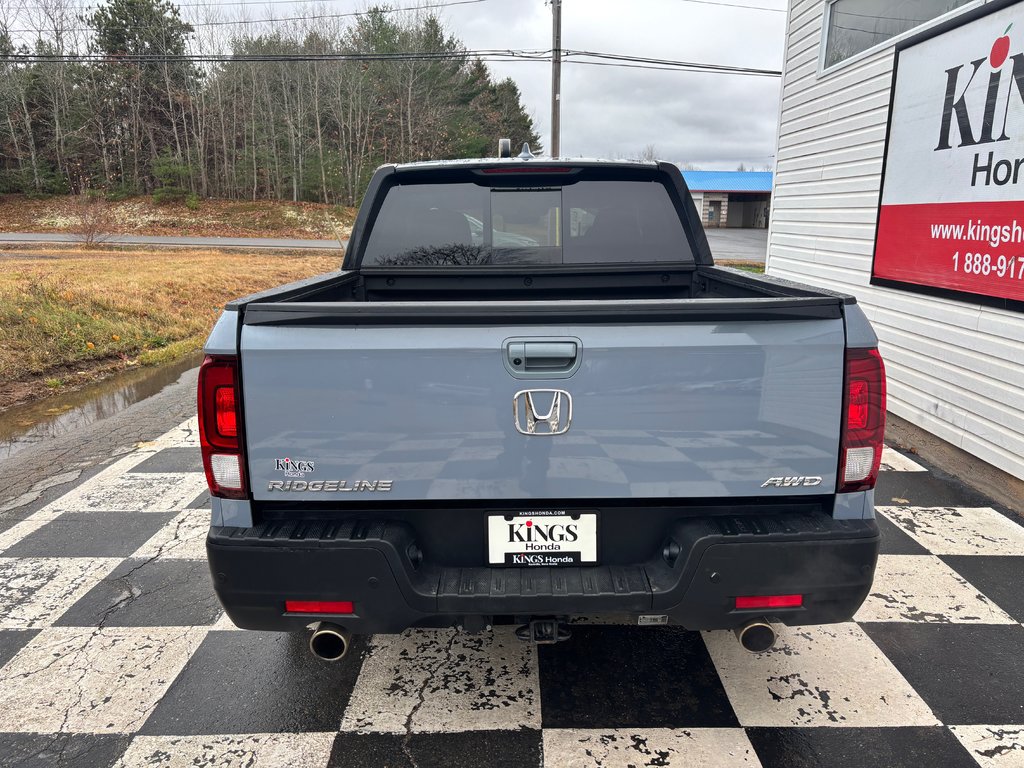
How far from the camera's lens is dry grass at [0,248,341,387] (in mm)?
8102

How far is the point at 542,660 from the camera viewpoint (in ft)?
9.12

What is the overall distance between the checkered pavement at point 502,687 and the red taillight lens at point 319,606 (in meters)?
0.58

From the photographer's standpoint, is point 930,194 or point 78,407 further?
point 78,407

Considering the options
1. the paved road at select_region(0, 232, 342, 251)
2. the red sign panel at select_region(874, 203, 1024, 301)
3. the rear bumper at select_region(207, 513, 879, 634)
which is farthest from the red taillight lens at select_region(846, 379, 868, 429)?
the paved road at select_region(0, 232, 342, 251)

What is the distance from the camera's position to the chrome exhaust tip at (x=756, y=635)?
2158 millimetres

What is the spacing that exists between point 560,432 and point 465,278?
1.68 metres

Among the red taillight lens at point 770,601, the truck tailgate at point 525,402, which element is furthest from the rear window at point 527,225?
the red taillight lens at point 770,601

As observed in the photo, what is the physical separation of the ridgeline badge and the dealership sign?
4929mm

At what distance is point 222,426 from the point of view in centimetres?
204

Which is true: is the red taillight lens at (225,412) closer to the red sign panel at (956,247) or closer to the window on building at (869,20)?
the red sign panel at (956,247)

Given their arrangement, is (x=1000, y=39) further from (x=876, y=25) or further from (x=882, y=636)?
(x=882, y=636)

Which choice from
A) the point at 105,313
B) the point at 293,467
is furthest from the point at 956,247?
the point at 105,313

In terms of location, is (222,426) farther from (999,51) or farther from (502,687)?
(999,51)

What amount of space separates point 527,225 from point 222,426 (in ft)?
6.22
